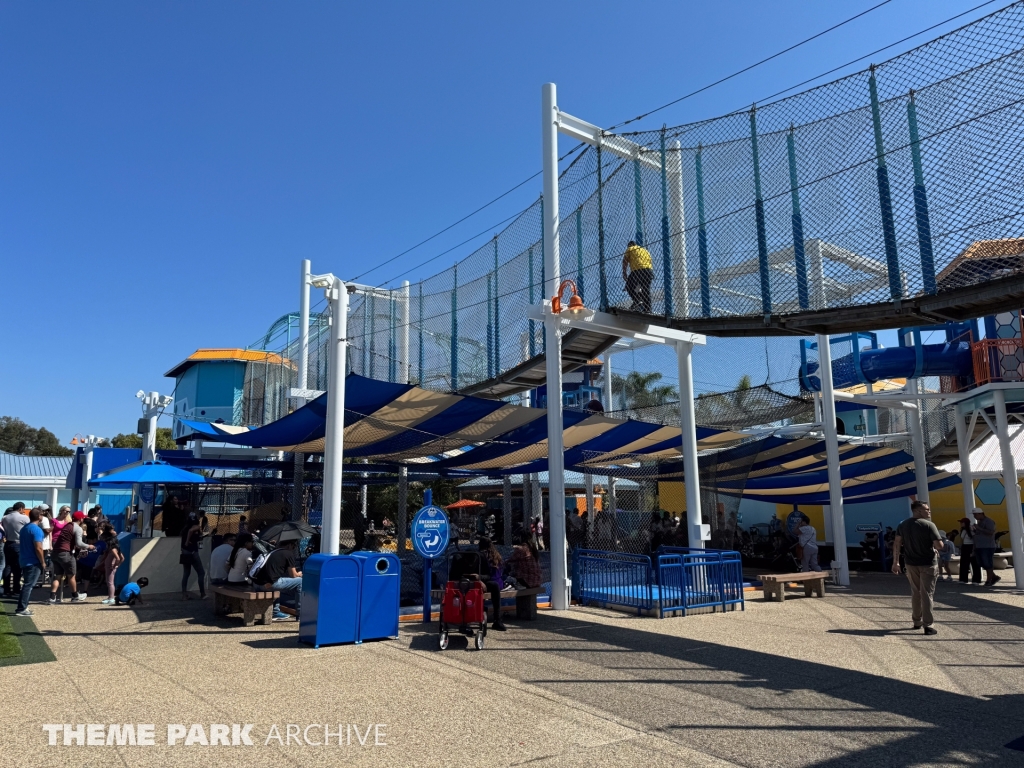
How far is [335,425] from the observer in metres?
8.88

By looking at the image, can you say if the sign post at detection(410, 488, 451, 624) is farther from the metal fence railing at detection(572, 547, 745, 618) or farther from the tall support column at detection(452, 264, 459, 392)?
the tall support column at detection(452, 264, 459, 392)

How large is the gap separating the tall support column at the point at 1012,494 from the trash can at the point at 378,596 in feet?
36.2

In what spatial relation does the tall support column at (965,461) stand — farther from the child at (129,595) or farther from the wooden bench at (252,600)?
the child at (129,595)

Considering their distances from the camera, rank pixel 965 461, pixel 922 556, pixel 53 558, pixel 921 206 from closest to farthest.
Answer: pixel 921 206, pixel 922 556, pixel 53 558, pixel 965 461

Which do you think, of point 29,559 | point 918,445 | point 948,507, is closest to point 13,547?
point 29,559

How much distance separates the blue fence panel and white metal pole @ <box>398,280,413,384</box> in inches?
266

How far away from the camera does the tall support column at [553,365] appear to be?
35.6ft

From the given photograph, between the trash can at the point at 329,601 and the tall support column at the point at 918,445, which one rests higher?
the tall support column at the point at 918,445

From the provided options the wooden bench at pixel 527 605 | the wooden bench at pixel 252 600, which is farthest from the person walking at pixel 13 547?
the wooden bench at pixel 527 605

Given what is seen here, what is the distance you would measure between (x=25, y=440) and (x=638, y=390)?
56.7m

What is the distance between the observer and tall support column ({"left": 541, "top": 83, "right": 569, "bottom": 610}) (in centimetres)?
1084

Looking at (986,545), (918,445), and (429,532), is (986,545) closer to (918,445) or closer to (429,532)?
(918,445)

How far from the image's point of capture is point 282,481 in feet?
69.2

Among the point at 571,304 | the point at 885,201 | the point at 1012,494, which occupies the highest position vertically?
the point at 885,201
